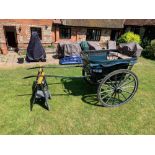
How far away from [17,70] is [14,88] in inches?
A: 123

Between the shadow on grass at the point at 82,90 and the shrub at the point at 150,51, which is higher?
the shrub at the point at 150,51

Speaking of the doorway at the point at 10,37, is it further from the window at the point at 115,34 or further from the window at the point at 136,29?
the window at the point at 136,29

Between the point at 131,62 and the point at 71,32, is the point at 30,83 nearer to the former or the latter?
the point at 131,62

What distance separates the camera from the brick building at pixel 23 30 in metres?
14.1

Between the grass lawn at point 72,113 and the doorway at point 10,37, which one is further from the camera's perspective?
the doorway at point 10,37

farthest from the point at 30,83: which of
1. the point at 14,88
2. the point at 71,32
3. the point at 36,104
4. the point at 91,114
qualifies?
the point at 71,32

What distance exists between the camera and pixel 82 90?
7168mm

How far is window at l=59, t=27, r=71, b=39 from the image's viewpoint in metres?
16.8

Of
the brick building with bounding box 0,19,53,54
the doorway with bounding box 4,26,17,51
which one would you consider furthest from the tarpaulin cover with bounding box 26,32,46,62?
the doorway with bounding box 4,26,17,51

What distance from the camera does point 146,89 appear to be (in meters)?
7.74

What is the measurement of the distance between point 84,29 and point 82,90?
11.7m

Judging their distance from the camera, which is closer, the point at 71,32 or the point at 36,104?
the point at 36,104

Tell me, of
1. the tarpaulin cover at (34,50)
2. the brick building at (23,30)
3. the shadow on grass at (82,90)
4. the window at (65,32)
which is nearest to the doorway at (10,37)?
the brick building at (23,30)

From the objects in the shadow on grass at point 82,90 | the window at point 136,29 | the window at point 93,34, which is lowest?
the shadow on grass at point 82,90
